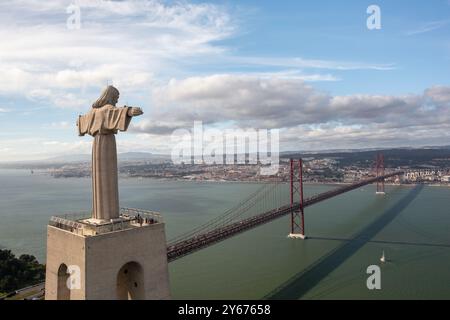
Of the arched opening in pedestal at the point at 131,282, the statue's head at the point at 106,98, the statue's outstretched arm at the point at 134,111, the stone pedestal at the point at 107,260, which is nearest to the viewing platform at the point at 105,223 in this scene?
the stone pedestal at the point at 107,260

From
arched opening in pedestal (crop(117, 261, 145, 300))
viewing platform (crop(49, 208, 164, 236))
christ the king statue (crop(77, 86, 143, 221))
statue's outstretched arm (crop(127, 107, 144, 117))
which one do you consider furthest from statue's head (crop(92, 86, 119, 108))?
arched opening in pedestal (crop(117, 261, 145, 300))

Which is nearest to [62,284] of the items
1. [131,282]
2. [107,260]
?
[131,282]

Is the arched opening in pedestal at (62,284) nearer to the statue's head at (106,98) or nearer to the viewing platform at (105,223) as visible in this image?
the viewing platform at (105,223)

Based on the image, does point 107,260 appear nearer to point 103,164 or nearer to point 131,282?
point 131,282
